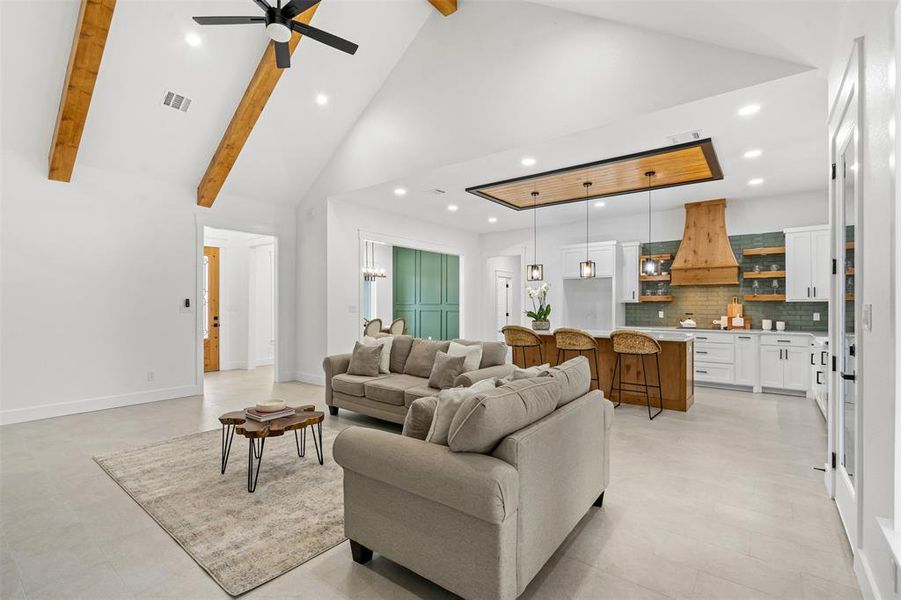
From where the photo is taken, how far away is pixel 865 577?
6.07 feet

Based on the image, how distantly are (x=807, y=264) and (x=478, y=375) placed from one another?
5103 mm

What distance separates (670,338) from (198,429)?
5239mm

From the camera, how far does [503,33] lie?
452 centimetres

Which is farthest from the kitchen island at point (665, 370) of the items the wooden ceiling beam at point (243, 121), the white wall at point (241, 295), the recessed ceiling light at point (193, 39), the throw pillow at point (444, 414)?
the white wall at point (241, 295)

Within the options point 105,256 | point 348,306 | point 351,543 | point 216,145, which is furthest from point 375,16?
point 351,543

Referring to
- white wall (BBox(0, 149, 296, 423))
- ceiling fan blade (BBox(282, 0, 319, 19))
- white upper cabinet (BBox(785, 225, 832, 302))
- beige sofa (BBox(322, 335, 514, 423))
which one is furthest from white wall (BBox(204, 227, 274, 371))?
white upper cabinet (BBox(785, 225, 832, 302))

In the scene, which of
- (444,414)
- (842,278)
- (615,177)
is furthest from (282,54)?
(842,278)

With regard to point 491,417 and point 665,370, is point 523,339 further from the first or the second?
point 491,417

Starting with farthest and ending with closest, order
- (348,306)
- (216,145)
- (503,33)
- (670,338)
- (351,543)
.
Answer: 1. (348,306)
2. (216,145)
3. (670,338)
4. (503,33)
5. (351,543)

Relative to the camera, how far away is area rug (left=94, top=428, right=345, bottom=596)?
2.14 metres

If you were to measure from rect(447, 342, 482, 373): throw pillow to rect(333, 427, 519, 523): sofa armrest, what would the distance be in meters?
2.21

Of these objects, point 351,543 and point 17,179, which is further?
point 17,179

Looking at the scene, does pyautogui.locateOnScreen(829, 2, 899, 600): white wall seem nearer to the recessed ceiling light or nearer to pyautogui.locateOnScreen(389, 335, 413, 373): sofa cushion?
pyautogui.locateOnScreen(389, 335, 413, 373): sofa cushion

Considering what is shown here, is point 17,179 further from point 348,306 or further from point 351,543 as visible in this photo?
point 351,543
